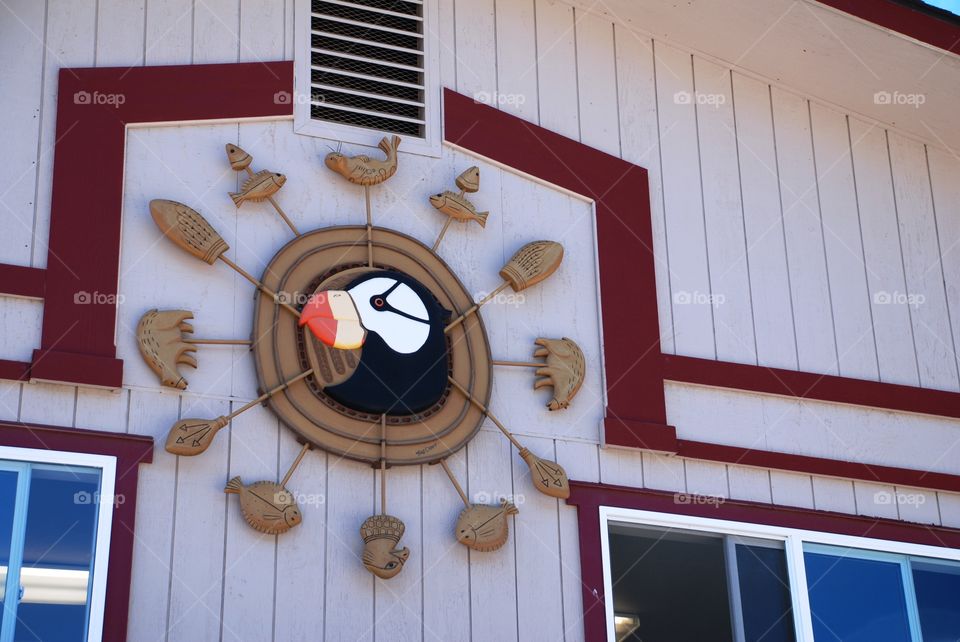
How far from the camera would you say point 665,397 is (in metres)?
8.87

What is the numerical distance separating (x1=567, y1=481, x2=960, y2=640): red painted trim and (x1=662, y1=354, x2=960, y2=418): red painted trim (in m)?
0.75

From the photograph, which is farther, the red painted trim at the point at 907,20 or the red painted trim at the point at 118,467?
the red painted trim at the point at 907,20

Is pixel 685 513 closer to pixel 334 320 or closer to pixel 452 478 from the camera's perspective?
pixel 452 478

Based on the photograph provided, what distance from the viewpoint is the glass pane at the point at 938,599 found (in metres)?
8.95

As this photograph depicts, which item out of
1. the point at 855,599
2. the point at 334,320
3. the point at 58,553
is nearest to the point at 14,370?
the point at 58,553

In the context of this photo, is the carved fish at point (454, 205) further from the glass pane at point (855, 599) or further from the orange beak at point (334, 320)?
the glass pane at point (855, 599)

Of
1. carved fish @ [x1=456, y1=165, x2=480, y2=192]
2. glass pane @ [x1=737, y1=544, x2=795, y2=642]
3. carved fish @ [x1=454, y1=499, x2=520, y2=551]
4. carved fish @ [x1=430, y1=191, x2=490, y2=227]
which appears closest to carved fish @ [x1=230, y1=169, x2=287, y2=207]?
carved fish @ [x1=430, y1=191, x2=490, y2=227]

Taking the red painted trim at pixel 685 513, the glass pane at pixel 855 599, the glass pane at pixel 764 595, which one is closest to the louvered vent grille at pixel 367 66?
the red painted trim at pixel 685 513

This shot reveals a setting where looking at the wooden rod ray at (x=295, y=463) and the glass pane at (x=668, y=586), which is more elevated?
the wooden rod ray at (x=295, y=463)

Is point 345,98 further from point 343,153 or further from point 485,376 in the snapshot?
point 485,376

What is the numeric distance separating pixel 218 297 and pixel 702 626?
3176mm

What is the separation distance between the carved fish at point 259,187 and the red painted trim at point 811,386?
8.14 feet

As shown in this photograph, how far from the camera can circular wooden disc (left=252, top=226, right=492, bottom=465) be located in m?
7.86

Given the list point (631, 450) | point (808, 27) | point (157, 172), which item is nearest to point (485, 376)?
point (631, 450)
